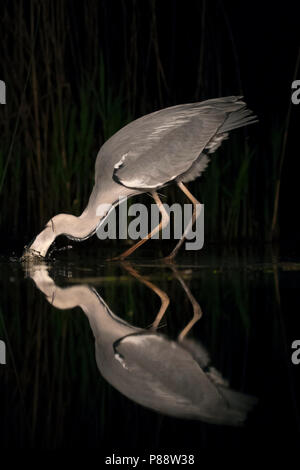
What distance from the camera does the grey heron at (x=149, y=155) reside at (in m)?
5.59

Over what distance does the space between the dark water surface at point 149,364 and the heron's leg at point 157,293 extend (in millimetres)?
16

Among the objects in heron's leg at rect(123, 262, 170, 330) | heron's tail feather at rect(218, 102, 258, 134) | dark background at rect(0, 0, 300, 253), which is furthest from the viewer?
dark background at rect(0, 0, 300, 253)

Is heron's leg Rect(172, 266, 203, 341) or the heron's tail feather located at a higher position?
the heron's tail feather

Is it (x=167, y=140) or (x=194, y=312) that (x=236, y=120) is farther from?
(x=194, y=312)

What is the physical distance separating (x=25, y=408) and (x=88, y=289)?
2169 mm

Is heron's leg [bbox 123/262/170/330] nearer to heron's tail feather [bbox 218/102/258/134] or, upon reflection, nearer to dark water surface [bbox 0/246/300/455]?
dark water surface [bbox 0/246/300/455]

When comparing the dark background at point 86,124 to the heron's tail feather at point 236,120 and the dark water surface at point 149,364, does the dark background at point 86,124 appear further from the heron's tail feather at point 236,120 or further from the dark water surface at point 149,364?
the dark water surface at point 149,364

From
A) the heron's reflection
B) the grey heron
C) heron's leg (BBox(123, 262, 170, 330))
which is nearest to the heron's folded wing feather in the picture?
the grey heron

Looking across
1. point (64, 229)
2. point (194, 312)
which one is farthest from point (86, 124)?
point (194, 312)

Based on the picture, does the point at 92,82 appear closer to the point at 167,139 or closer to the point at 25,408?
the point at 167,139

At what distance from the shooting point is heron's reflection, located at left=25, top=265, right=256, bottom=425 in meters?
2.24

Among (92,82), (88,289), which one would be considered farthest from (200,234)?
(88,289)

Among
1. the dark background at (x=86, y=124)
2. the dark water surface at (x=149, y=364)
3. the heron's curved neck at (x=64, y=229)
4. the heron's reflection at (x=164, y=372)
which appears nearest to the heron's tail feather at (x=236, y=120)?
the dark background at (x=86, y=124)

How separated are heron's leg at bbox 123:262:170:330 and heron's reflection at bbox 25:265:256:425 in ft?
0.07
